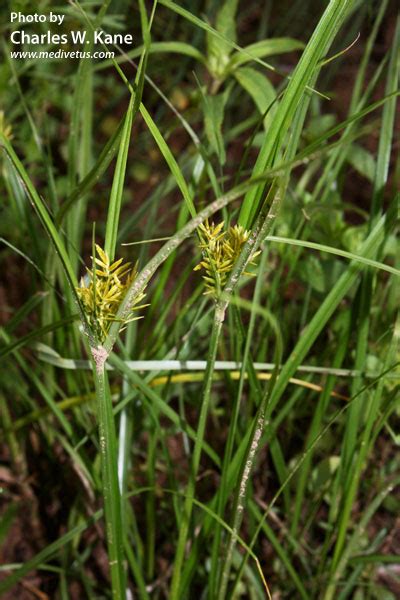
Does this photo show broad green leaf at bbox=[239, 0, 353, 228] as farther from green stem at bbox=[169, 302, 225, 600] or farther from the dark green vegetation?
green stem at bbox=[169, 302, 225, 600]

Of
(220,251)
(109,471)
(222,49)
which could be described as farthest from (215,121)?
(109,471)

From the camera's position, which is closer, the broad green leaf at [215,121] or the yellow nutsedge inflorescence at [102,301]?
the yellow nutsedge inflorescence at [102,301]

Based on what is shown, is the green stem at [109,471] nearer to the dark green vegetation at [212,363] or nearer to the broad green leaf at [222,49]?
the dark green vegetation at [212,363]

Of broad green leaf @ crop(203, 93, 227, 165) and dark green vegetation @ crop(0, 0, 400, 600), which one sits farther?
broad green leaf @ crop(203, 93, 227, 165)

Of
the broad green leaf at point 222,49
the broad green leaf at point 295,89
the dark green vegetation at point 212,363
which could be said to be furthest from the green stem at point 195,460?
the broad green leaf at point 222,49

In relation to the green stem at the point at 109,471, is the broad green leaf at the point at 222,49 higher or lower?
higher

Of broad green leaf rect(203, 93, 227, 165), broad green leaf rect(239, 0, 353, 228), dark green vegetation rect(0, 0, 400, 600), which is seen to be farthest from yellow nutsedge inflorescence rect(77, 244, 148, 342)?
broad green leaf rect(203, 93, 227, 165)

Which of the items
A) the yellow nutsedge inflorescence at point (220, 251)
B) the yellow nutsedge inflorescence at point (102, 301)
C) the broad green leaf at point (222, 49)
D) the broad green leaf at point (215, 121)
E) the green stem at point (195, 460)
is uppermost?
the broad green leaf at point (222, 49)
